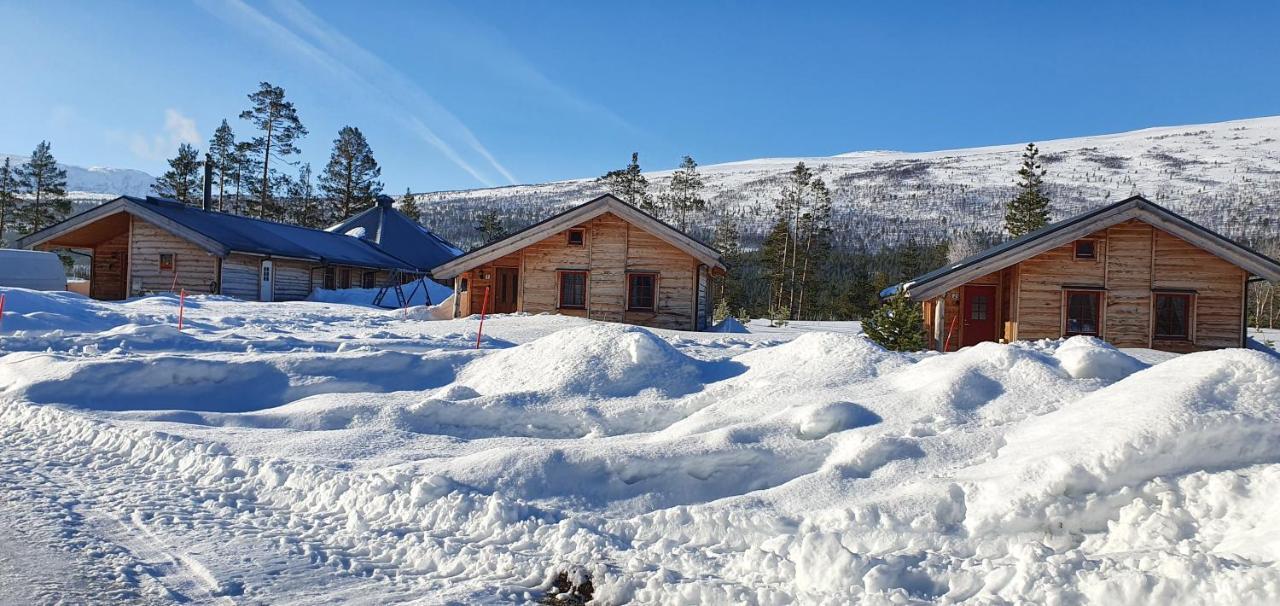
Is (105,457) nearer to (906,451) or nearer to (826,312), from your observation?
(906,451)

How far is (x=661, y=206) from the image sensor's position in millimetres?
61625

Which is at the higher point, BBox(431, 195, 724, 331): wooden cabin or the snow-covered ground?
BBox(431, 195, 724, 331): wooden cabin

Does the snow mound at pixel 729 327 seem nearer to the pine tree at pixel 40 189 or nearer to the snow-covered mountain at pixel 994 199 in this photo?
the pine tree at pixel 40 189

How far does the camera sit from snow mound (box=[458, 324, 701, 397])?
9844mm

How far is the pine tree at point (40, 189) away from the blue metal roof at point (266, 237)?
30518 millimetres

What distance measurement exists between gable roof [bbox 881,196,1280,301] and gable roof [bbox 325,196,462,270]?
30.8m

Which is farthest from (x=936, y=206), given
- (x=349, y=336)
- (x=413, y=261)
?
(x=349, y=336)

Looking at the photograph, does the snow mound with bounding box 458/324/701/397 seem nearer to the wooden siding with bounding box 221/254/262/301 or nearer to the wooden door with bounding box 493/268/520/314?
the wooden door with bounding box 493/268/520/314

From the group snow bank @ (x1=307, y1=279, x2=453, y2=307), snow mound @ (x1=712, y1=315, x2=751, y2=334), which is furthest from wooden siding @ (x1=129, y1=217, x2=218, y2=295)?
snow mound @ (x1=712, y1=315, x2=751, y2=334)

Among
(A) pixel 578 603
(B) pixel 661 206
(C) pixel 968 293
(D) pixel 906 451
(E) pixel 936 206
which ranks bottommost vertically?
(A) pixel 578 603

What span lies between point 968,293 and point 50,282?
96.1 ft

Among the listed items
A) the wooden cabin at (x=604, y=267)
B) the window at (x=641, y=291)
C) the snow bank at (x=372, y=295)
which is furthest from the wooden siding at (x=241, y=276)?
the window at (x=641, y=291)

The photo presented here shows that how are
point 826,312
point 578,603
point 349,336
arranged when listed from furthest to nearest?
point 826,312, point 349,336, point 578,603

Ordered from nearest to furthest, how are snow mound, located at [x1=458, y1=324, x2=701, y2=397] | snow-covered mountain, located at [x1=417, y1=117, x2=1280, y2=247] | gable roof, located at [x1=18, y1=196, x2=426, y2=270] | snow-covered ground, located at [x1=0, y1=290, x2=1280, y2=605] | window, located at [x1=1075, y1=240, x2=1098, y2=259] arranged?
1. snow-covered ground, located at [x1=0, y1=290, x2=1280, y2=605]
2. snow mound, located at [x1=458, y1=324, x2=701, y2=397]
3. window, located at [x1=1075, y1=240, x2=1098, y2=259]
4. gable roof, located at [x1=18, y1=196, x2=426, y2=270]
5. snow-covered mountain, located at [x1=417, y1=117, x2=1280, y2=247]
